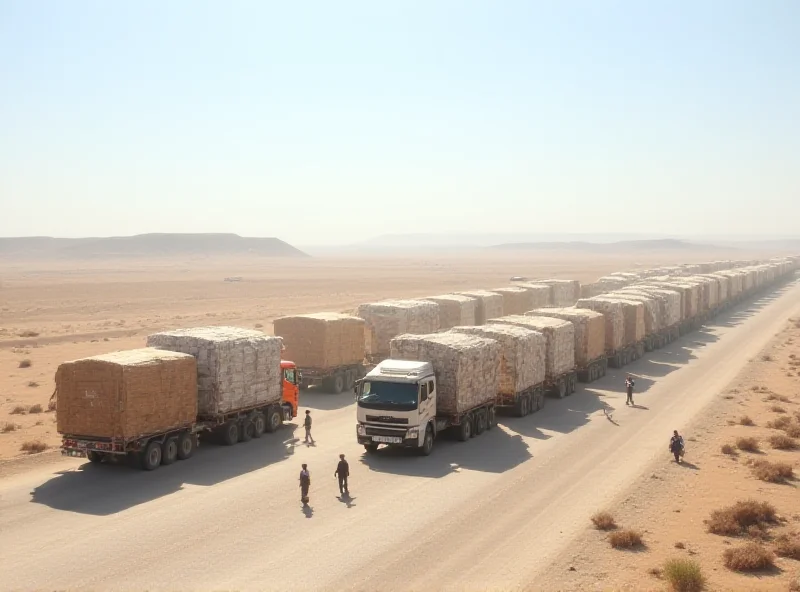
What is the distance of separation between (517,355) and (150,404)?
14748mm

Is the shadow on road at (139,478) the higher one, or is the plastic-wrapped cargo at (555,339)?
the plastic-wrapped cargo at (555,339)

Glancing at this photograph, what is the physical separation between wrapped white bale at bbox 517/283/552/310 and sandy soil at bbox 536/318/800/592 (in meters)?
27.9

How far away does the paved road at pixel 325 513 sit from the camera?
1628 cm

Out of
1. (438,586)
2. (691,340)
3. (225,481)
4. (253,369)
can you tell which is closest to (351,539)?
(438,586)

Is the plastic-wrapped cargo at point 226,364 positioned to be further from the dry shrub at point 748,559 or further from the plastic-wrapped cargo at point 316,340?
the dry shrub at point 748,559

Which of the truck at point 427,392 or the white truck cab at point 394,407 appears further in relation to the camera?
the truck at point 427,392

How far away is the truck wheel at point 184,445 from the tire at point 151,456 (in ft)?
3.04

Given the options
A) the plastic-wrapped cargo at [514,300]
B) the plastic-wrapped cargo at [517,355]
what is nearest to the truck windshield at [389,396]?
the plastic-wrapped cargo at [517,355]

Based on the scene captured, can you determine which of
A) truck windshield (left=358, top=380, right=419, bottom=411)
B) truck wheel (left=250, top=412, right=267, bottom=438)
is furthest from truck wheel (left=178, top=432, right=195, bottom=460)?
truck windshield (left=358, top=380, right=419, bottom=411)

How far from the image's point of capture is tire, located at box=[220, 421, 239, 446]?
26953 mm

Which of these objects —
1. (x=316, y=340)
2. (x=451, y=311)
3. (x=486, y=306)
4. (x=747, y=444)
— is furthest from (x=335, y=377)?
(x=747, y=444)

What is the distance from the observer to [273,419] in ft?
95.8

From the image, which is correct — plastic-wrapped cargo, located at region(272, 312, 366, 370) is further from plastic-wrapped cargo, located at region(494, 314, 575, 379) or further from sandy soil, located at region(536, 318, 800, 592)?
sandy soil, located at region(536, 318, 800, 592)

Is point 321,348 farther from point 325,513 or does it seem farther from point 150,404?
→ point 325,513
